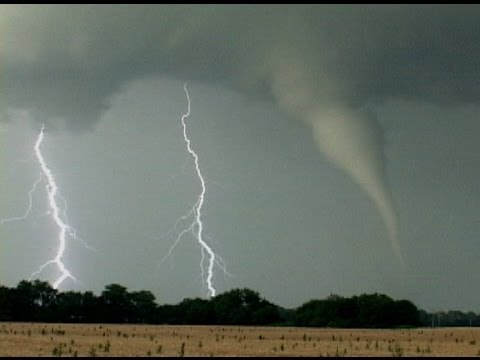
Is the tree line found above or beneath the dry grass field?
above

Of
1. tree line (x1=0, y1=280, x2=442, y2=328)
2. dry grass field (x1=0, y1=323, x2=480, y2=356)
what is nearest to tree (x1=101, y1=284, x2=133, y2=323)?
tree line (x1=0, y1=280, x2=442, y2=328)

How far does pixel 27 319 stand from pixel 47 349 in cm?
10443

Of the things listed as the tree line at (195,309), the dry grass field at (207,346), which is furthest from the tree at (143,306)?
the dry grass field at (207,346)

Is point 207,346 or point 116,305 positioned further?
point 116,305

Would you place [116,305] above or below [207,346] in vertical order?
above

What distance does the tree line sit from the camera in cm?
13050

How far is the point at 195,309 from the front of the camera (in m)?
136

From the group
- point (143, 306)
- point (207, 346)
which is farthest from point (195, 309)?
point (207, 346)

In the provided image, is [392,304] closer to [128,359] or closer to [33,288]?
[33,288]

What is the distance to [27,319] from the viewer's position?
134 metres

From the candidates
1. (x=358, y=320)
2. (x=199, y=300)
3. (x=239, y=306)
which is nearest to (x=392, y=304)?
(x=358, y=320)

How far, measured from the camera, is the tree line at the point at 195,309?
130500mm

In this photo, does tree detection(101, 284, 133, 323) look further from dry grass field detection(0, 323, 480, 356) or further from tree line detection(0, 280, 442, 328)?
dry grass field detection(0, 323, 480, 356)

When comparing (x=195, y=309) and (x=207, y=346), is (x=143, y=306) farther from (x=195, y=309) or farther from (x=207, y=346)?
(x=207, y=346)
